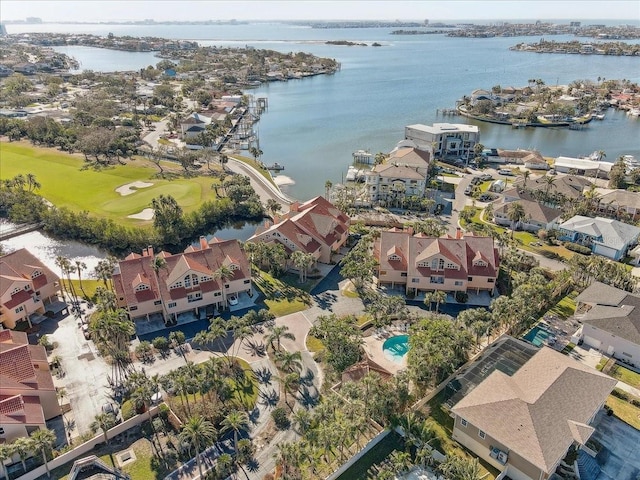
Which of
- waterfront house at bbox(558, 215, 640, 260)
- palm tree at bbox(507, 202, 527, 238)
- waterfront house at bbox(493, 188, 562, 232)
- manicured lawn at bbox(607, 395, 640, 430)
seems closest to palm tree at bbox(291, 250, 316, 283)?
palm tree at bbox(507, 202, 527, 238)

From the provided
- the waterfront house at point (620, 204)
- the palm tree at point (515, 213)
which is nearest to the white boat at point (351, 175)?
the palm tree at point (515, 213)

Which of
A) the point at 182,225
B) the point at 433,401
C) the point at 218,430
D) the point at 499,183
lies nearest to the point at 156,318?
the point at 218,430

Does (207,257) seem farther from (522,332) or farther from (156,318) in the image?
(522,332)

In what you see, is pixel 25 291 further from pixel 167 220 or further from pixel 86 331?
pixel 167 220

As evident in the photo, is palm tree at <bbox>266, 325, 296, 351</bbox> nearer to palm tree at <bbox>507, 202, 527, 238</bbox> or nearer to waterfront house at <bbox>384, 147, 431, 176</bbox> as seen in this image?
palm tree at <bbox>507, 202, 527, 238</bbox>

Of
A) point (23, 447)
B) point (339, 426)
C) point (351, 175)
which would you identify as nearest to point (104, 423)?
point (23, 447)

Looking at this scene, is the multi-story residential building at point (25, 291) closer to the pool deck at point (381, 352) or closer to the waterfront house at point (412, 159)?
the pool deck at point (381, 352)

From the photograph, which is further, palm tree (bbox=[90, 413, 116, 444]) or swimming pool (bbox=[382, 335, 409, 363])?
swimming pool (bbox=[382, 335, 409, 363])
